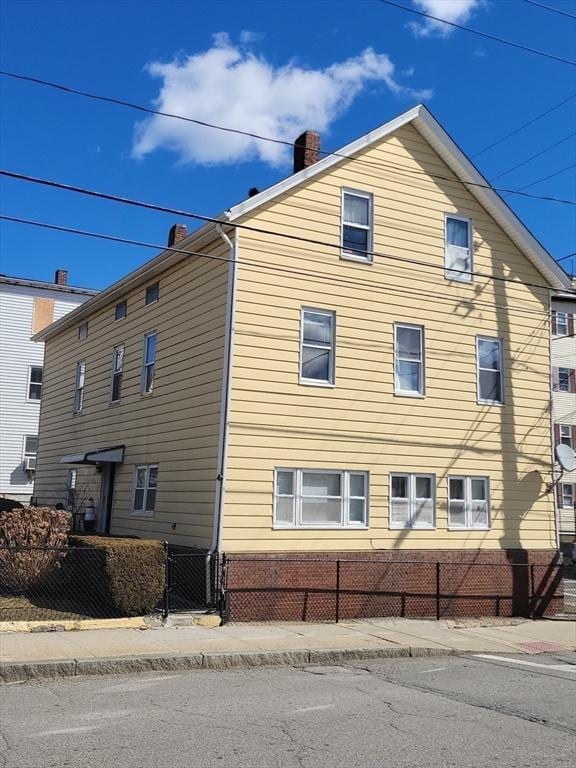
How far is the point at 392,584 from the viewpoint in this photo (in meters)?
15.4

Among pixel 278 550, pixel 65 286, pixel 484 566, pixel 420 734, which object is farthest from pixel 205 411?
pixel 65 286

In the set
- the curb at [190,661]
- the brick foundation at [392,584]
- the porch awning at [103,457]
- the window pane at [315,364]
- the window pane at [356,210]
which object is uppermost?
the window pane at [356,210]

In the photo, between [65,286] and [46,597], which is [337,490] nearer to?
[46,597]

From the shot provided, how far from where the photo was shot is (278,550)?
14188 mm

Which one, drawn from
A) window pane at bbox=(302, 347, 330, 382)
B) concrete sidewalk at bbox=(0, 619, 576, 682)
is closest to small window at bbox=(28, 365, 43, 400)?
window pane at bbox=(302, 347, 330, 382)

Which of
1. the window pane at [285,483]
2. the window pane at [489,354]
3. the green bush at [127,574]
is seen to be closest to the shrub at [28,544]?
the green bush at [127,574]

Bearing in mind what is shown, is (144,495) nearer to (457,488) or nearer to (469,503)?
(457,488)

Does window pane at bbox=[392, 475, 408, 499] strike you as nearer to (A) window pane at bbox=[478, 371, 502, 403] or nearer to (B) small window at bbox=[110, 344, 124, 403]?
(A) window pane at bbox=[478, 371, 502, 403]

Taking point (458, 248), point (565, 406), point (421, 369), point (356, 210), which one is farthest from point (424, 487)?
point (565, 406)

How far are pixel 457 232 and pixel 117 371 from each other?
31.0 ft

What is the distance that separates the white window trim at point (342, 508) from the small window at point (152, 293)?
620 centimetres

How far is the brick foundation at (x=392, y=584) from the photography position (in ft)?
45.0

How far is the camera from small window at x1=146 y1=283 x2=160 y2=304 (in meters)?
18.3

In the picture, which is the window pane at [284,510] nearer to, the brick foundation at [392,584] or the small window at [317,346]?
the brick foundation at [392,584]
